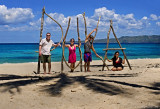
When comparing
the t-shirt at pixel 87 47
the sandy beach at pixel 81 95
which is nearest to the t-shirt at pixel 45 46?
the t-shirt at pixel 87 47

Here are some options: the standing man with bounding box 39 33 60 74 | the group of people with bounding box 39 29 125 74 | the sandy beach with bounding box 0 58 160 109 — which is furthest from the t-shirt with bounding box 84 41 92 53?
the sandy beach with bounding box 0 58 160 109

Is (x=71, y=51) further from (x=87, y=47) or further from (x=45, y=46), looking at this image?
(x=45, y=46)

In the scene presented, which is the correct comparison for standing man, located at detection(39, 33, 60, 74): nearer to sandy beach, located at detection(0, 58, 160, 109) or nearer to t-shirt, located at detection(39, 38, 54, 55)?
t-shirt, located at detection(39, 38, 54, 55)

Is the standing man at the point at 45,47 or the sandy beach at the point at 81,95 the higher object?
the standing man at the point at 45,47

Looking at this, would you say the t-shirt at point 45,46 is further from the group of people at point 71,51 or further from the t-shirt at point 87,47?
the t-shirt at point 87,47

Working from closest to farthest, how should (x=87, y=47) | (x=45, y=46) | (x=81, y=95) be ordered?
(x=81, y=95) < (x=45, y=46) < (x=87, y=47)

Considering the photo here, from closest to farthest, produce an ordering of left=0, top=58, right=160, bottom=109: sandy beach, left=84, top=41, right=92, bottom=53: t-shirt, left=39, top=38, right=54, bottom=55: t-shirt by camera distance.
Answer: left=0, top=58, right=160, bottom=109: sandy beach, left=39, top=38, right=54, bottom=55: t-shirt, left=84, top=41, right=92, bottom=53: t-shirt

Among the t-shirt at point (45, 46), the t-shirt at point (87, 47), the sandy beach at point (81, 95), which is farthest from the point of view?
the t-shirt at point (87, 47)

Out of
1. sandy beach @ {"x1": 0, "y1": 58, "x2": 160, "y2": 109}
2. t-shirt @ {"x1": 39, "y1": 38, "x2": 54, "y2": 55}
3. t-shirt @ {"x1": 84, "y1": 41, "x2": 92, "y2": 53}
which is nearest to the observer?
sandy beach @ {"x1": 0, "y1": 58, "x2": 160, "y2": 109}

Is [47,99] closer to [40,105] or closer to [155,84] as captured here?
[40,105]

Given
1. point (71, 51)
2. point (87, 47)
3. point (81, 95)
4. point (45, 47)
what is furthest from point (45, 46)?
point (81, 95)

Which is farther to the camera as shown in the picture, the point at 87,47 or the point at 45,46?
the point at 87,47

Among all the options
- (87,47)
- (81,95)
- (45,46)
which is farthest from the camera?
(87,47)

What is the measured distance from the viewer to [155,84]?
6074 millimetres
